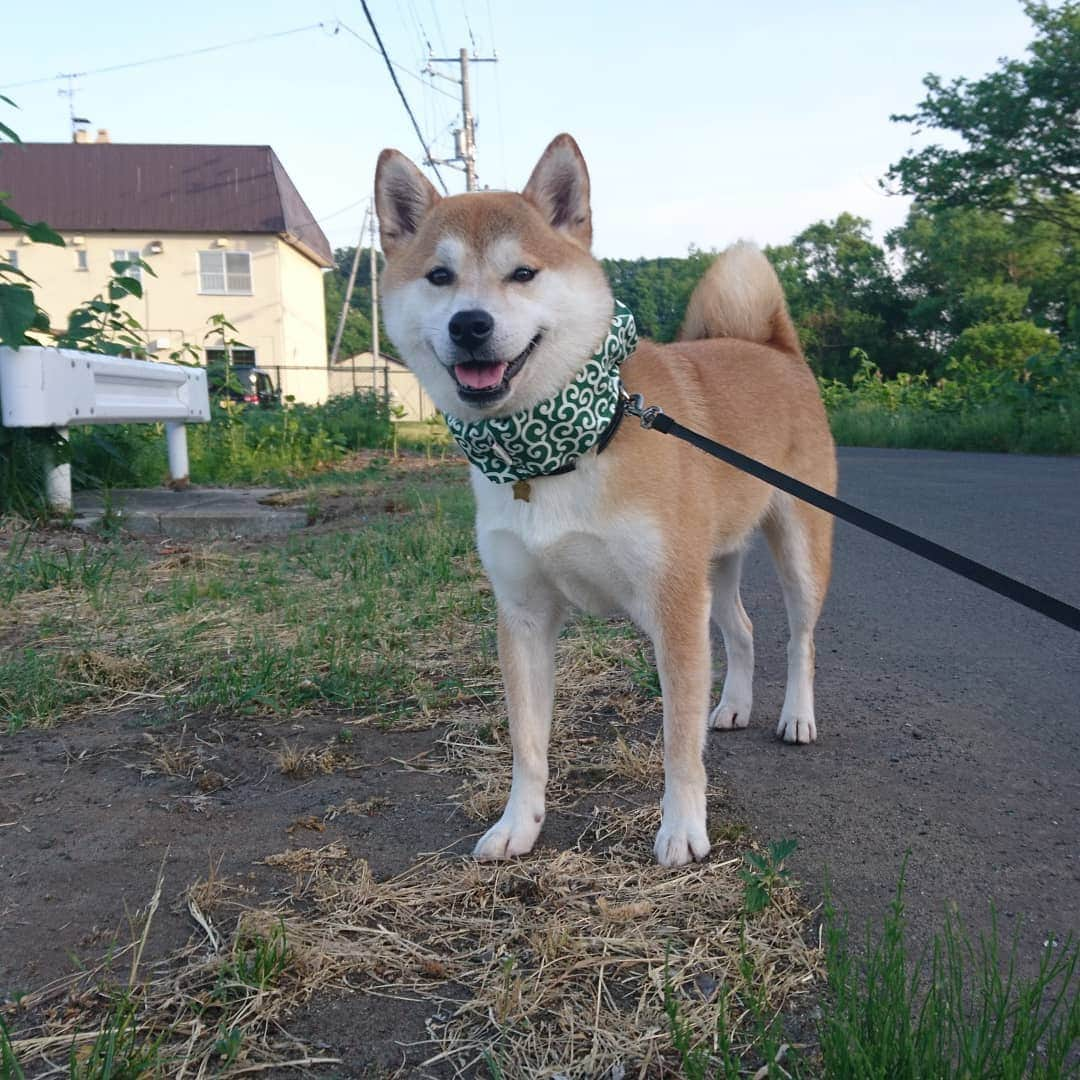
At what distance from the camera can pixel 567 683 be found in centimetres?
362

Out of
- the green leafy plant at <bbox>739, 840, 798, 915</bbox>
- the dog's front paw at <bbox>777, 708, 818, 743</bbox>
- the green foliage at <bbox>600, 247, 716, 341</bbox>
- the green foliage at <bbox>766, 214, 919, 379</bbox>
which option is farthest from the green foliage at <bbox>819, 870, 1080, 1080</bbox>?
the green foliage at <bbox>600, 247, 716, 341</bbox>

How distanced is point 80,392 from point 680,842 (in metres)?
5.34

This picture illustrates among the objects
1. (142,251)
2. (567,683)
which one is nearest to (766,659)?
(567,683)

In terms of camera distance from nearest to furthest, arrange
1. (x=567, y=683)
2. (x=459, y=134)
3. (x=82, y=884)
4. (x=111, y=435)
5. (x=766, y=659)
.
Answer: (x=82, y=884) < (x=567, y=683) < (x=766, y=659) < (x=111, y=435) < (x=459, y=134)

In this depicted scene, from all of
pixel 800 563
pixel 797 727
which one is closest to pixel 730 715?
pixel 797 727

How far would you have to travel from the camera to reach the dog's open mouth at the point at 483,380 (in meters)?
2.42

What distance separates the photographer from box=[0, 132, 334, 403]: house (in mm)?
32688

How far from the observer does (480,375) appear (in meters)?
2.43

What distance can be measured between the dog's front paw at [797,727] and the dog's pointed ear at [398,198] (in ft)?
6.22

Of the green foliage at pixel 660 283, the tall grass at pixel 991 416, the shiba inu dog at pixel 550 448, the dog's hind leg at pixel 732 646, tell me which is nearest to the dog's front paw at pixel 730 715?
the dog's hind leg at pixel 732 646

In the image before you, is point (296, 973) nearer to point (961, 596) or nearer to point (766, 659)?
point (766, 659)

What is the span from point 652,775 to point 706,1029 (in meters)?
1.21

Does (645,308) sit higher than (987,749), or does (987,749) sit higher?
(645,308)

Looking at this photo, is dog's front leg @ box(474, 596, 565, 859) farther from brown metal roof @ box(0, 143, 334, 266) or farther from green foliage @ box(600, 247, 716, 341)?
green foliage @ box(600, 247, 716, 341)
